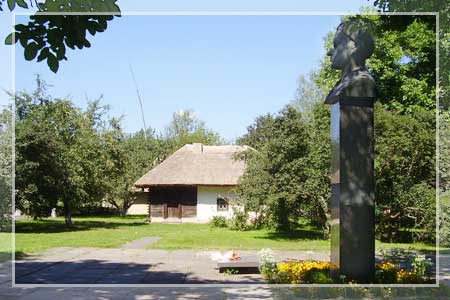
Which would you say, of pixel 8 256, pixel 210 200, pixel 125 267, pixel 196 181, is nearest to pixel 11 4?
pixel 125 267

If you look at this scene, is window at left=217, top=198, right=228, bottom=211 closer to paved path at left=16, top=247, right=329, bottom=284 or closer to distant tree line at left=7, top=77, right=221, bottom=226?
distant tree line at left=7, top=77, right=221, bottom=226

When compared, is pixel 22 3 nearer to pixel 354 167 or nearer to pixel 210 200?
pixel 354 167

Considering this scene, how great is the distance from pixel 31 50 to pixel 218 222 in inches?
502

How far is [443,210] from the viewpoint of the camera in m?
12.4

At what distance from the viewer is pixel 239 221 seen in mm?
16875

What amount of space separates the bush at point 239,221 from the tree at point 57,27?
12.6 metres

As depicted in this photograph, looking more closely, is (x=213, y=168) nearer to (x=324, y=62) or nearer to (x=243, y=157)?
(x=243, y=157)

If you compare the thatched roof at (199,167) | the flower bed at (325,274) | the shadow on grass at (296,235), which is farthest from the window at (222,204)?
the flower bed at (325,274)

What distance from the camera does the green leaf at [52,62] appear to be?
3.77 meters

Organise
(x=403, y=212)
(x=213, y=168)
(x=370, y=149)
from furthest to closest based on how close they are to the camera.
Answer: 1. (x=213, y=168)
2. (x=403, y=212)
3. (x=370, y=149)

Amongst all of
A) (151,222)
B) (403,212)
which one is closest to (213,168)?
(151,222)

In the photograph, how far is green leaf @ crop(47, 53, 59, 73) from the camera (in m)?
3.77

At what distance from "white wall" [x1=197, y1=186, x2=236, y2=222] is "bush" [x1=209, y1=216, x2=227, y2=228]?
13 centimetres

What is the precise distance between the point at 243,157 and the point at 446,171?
5.39 meters
